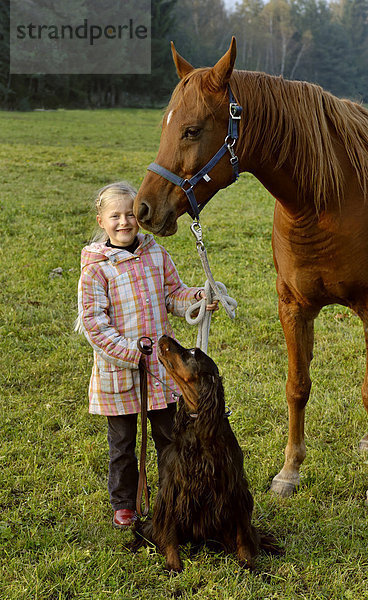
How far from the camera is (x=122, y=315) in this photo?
3.30m

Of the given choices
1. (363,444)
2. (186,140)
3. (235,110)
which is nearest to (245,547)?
(363,444)

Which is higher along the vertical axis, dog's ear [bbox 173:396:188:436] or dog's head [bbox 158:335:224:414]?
dog's head [bbox 158:335:224:414]

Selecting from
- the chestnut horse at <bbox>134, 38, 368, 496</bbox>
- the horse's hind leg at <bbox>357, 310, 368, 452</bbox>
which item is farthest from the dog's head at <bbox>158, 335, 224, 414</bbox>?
the horse's hind leg at <bbox>357, 310, 368, 452</bbox>

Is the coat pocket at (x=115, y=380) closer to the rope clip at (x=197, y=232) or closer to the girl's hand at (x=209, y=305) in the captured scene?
the girl's hand at (x=209, y=305)

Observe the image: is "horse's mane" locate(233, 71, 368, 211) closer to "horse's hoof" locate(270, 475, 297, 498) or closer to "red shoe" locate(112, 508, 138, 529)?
"horse's hoof" locate(270, 475, 297, 498)

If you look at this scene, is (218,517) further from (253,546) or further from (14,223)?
(14,223)

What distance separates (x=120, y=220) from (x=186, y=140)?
77cm

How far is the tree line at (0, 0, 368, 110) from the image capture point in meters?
43.2

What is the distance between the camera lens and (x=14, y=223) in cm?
996

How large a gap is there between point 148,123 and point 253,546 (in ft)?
103

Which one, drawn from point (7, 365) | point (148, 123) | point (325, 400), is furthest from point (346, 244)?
point (148, 123)

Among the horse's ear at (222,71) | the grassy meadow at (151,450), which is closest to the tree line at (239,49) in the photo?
the grassy meadow at (151,450)

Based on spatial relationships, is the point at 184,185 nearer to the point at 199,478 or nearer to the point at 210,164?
the point at 210,164

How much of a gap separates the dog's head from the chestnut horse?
612mm
